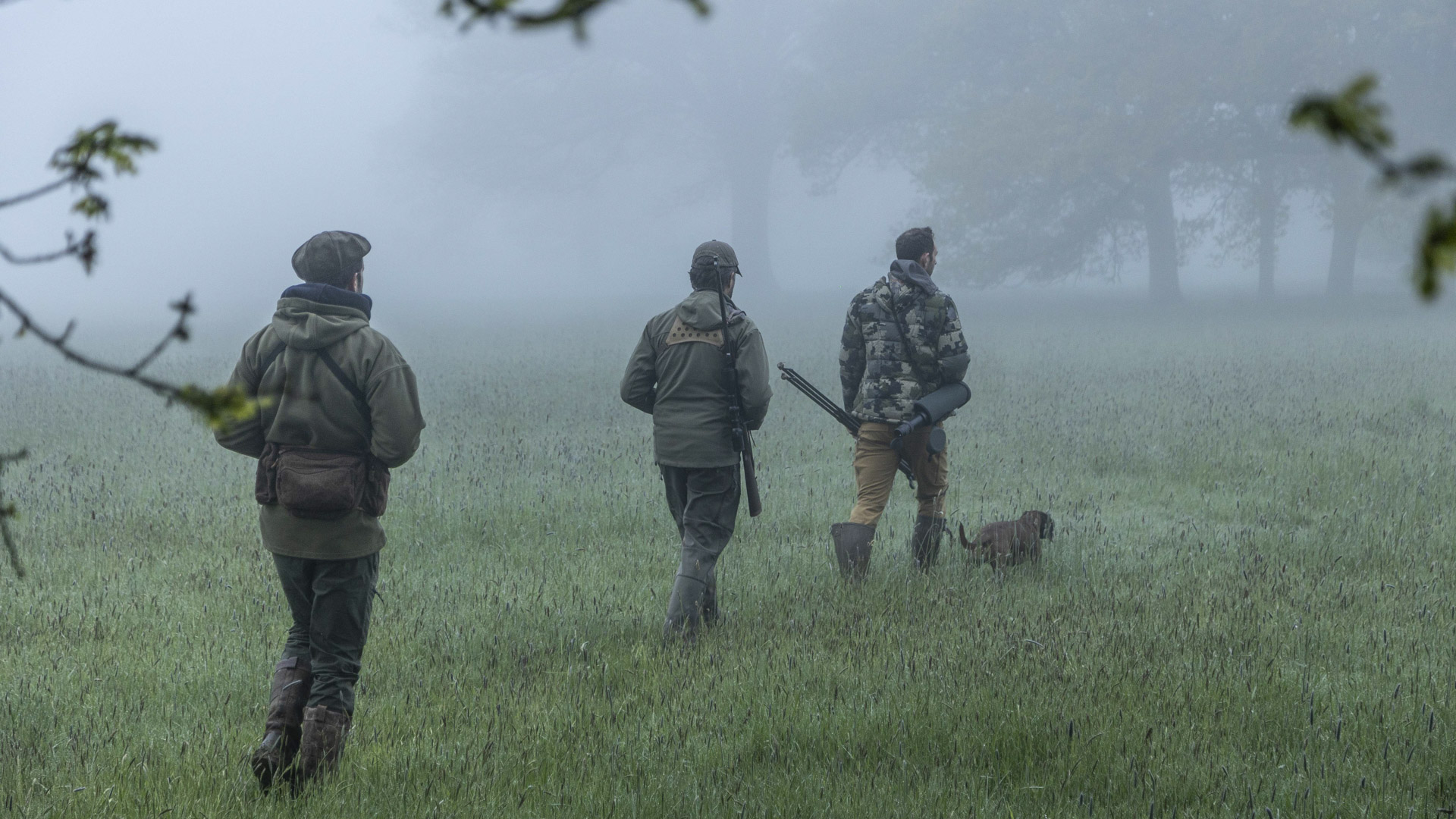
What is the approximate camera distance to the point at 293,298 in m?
3.81

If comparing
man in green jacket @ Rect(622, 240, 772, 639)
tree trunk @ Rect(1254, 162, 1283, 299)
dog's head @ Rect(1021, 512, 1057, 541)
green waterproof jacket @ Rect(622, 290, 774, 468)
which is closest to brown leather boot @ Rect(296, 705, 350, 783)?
man in green jacket @ Rect(622, 240, 772, 639)

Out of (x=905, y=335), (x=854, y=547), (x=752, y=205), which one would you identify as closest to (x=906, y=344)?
(x=905, y=335)

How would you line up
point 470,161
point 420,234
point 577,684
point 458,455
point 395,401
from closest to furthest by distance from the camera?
point 395,401 → point 577,684 → point 458,455 → point 470,161 → point 420,234

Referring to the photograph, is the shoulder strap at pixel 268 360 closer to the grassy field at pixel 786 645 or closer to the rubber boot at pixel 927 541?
the grassy field at pixel 786 645

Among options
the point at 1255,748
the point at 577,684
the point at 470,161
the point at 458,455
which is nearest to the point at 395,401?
the point at 577,684

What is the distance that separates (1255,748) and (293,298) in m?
3.81

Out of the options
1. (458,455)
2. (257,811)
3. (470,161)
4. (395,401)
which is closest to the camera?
(257,811)

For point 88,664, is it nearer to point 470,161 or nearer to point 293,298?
point 293,298

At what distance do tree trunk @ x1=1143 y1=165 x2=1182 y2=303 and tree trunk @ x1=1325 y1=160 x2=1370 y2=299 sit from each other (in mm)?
4630

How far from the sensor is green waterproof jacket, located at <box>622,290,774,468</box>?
5352 mm

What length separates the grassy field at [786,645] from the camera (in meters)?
3.77

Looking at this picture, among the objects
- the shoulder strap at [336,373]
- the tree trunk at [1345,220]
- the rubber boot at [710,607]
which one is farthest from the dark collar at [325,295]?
the tree trunk at [1345,220]

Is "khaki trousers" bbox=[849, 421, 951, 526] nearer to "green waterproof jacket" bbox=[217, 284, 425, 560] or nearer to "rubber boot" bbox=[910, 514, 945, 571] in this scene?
"rubber boot" bbox=[910, 514, 945, 571]

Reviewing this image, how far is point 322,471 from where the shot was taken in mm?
3654
